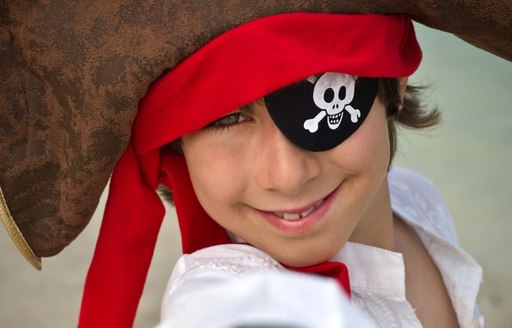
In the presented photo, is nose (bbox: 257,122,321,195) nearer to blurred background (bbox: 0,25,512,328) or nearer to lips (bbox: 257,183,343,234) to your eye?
lips (bbox: 257,183,343,234)

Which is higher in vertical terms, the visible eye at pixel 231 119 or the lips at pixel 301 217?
the visible eye at pixel 231 119

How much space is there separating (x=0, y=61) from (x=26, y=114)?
0.30ft

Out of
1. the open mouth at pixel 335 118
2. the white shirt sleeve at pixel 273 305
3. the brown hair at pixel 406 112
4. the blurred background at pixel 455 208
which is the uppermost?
the white shirt sleeve at pixel 273 305

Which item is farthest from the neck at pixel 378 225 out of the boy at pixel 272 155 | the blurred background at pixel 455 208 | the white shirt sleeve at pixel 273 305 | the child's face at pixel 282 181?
the white shirt sleeve at pixel 273 305

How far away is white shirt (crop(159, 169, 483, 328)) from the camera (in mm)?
465

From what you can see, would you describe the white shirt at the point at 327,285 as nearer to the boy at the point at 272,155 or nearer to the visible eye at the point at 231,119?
the boy at the point at 272,155

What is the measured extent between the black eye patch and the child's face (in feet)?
0.06

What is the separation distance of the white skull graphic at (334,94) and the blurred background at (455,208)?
1248mm

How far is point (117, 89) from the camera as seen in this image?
1.12m

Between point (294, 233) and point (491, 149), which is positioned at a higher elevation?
point (294, 233)

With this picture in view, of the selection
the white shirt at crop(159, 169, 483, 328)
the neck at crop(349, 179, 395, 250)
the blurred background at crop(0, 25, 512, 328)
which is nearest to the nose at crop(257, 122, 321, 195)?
the white shirt at crop(159, 169, 483, 328)

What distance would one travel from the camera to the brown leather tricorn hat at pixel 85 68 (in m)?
1.10

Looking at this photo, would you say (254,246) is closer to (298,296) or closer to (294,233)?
(294,233)

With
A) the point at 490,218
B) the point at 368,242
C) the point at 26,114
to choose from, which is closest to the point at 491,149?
the point at 490,218
